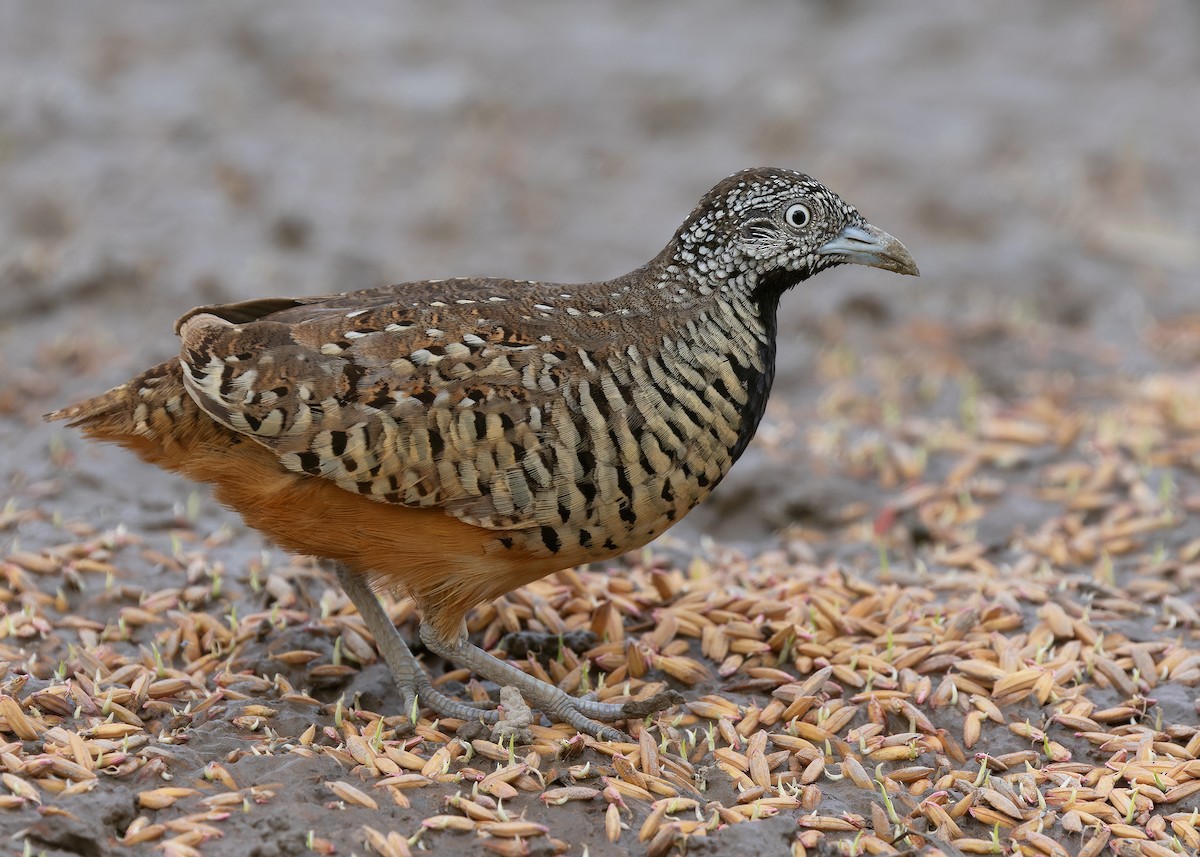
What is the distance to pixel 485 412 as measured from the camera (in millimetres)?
4633

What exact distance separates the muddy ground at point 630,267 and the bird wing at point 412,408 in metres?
0.90

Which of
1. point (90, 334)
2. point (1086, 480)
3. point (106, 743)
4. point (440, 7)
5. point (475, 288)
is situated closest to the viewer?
point (106, 743)

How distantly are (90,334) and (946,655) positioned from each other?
18.4 ft

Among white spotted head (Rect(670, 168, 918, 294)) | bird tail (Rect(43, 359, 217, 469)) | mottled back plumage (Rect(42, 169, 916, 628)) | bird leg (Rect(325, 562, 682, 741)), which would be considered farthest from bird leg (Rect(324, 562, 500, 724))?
white spotted head (Rect(670, 168, 918, 294))

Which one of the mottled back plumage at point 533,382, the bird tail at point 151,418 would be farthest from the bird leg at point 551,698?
the bird tail at point 151,418

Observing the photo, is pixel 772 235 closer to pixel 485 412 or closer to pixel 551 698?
pixel 485 412

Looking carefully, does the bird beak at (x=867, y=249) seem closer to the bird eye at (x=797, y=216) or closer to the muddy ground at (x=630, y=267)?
the bird eye at (x=797, y=216)

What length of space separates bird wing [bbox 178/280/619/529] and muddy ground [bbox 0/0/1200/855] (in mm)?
896

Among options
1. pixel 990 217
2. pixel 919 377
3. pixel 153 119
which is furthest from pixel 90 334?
pixel 990 217

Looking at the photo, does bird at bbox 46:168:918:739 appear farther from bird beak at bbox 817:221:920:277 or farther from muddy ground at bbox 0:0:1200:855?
muddy ground at bbox 0:0:1200:855

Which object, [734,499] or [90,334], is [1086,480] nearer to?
[734,499]

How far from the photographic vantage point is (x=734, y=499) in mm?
7395

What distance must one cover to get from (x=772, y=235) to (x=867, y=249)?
0.36 metres

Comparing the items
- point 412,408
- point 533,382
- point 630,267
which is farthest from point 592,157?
point 412,408
